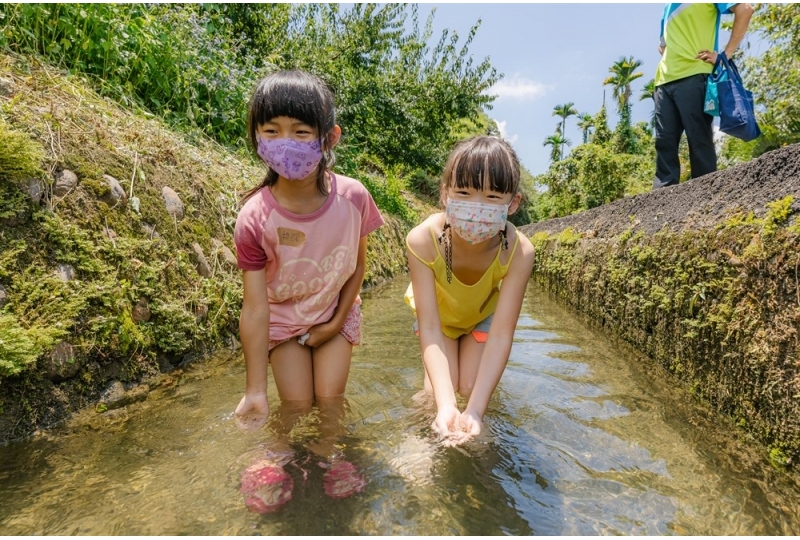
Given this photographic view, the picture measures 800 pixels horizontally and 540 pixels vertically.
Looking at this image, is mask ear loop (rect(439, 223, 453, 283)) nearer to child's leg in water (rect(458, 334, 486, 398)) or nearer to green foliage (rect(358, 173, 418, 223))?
child's leg in water (rect(458, 334, 486, 398))

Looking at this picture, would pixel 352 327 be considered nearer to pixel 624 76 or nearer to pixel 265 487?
pixel 265 487

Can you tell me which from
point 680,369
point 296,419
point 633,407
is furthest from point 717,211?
point 296,419

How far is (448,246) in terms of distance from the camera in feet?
8.75

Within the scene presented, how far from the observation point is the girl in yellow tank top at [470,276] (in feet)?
7.45

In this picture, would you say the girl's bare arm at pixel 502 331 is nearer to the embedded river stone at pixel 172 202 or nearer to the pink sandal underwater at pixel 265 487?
the pink sandal underwater at pixel 265 487

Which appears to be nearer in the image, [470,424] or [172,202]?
[470,424]

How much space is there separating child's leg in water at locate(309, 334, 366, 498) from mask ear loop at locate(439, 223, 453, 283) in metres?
0.65

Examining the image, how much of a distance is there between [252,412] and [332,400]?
0.47 meters

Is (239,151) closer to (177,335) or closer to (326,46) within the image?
(177,335)

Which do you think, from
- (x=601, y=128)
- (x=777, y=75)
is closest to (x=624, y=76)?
(x=601, y=128)

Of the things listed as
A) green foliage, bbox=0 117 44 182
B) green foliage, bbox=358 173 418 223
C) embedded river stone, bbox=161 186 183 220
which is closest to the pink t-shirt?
green foliage, bbox=0 117 44 182

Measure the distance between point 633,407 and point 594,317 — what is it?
2.44 metres

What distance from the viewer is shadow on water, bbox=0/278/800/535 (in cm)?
171

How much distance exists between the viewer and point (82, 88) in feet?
13.9
